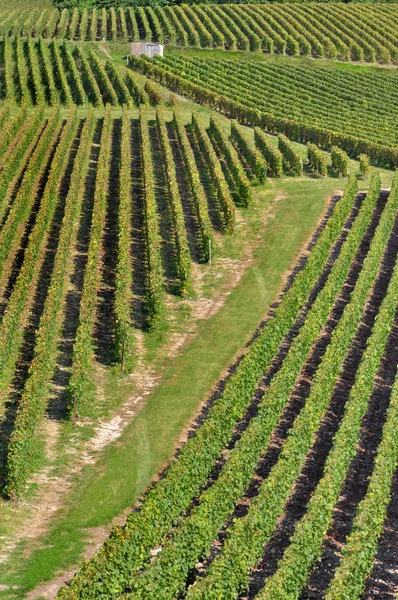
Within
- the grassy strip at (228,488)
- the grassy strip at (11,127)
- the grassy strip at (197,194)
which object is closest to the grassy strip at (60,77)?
the grassy strip at (11,127)

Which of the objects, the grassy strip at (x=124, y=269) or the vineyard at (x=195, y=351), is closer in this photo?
the vineyard at (x=195, y=351)

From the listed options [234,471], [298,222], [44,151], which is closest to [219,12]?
[44,151]

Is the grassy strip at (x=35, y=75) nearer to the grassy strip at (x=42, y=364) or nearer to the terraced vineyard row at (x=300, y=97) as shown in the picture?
the terraced vineyard row at (x=300, y=97)

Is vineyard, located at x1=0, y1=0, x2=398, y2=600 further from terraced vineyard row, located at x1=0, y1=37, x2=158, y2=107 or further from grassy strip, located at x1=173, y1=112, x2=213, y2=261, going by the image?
terraced vineyard row, located at x1=0, y1=37, x2=158, y2=107

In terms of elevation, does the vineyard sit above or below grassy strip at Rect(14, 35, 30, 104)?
below

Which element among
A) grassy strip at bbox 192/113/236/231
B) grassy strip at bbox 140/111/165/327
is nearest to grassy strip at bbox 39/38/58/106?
grassy strip at bbox 192/113/236/231

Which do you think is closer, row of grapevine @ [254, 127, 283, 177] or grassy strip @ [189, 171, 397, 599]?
grassy strip @ [189, 171, 397, 599]

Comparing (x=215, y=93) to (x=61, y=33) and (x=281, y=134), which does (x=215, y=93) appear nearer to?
(x=281, y=134)

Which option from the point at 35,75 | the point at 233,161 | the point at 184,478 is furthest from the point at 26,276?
the point at 35,75
